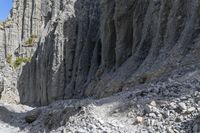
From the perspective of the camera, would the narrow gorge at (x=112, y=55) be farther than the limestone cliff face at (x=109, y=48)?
No

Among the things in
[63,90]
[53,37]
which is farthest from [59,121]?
[53,37]

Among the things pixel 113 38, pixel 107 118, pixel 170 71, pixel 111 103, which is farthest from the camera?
pixel 113 38

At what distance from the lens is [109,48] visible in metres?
43.8

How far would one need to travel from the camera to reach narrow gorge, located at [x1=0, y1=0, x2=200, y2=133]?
77.1 feet

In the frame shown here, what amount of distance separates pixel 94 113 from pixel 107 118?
1.96ft

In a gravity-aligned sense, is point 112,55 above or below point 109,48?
below

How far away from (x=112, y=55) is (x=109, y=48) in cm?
95

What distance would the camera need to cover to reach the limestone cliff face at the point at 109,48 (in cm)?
2573

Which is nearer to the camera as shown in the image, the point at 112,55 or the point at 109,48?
the point at 112,55

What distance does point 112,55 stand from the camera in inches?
1699

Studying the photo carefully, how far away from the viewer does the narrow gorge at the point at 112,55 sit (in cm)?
2350

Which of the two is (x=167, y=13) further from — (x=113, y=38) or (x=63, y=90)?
(x=63, y=90)

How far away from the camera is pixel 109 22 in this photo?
144 feet

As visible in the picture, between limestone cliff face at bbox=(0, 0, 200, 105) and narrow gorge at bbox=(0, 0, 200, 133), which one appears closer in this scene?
narrow gorge at bbox=(0, 0, 200, 133)
